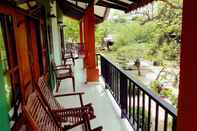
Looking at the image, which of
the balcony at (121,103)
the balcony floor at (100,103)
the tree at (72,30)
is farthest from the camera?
the tree at (72,30)

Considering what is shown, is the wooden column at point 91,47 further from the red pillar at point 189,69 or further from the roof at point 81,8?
the red pillar at point 189,69

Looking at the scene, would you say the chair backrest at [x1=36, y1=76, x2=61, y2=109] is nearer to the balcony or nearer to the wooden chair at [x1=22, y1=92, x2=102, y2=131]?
the wooden chair at [x1=22, y1=92, x2=102, y2=131]

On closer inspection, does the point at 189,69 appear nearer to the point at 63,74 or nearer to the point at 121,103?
the point at 121,103

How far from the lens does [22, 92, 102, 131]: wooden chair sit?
171 cm

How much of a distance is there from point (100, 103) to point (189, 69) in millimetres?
3334

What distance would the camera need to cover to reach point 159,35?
1105 centimetres

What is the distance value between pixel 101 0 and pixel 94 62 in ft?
5.37

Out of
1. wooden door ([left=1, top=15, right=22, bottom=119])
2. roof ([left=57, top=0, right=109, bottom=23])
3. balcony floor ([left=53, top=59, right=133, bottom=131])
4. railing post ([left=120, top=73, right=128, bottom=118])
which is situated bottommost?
balcony floor ([left=53, top=59, right=133, bottom=131])

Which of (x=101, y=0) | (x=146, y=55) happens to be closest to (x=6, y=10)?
(x=101, y=0)

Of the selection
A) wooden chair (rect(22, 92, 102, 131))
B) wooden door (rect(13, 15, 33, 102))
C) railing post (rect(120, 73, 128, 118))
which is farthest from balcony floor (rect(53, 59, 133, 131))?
wooden door (rect(13, 15, 33, 102))

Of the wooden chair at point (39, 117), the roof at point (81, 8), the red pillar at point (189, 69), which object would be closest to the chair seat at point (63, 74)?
the roof at point (81, 8)

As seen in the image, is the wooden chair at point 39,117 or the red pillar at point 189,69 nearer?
the red pillar at point 189,69

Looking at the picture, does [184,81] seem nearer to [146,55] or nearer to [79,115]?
[79,115]

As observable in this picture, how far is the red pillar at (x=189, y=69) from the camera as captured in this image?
0.84 m
